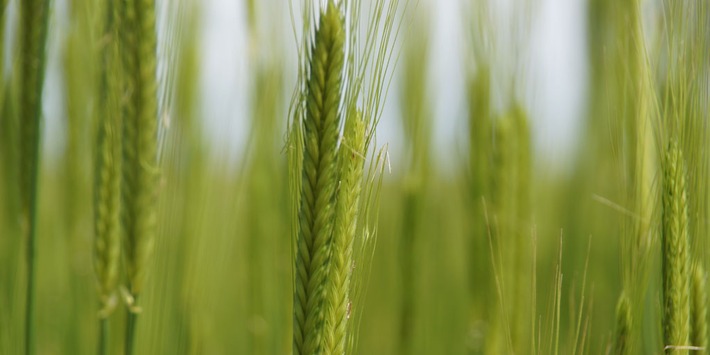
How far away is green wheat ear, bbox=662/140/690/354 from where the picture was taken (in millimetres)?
843

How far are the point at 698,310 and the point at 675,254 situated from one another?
0.49 feet

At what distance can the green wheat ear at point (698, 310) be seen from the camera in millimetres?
937

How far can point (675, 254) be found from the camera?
852mm

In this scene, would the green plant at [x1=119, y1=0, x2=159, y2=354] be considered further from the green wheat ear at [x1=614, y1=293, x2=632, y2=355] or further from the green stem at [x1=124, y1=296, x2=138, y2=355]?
the green wheat ear at [x1=614, y1=293, x2=632, y2=355]

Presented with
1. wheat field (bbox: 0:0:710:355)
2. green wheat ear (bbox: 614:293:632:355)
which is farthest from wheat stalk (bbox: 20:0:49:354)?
green wheat ear (bbox: 614:293:632:355)

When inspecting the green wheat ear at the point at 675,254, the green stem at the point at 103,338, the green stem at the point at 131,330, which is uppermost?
the green wheat ear at the point at 675,254

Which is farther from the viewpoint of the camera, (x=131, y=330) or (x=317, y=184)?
(x=131, y=330)

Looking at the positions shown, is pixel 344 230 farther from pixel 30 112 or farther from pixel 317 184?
pixel 30 112

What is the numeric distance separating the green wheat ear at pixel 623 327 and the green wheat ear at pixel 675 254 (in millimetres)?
59

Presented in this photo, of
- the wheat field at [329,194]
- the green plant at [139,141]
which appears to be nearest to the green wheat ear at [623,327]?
the wheat field at [329,194]

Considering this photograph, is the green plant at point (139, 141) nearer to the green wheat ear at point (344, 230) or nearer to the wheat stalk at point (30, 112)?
the wheat stalk at point (30, 112)

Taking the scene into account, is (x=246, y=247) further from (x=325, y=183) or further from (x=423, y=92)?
(x=325, y=183)

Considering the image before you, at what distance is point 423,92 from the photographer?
1645 millimetres

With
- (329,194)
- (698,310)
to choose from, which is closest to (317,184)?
(329,194)
